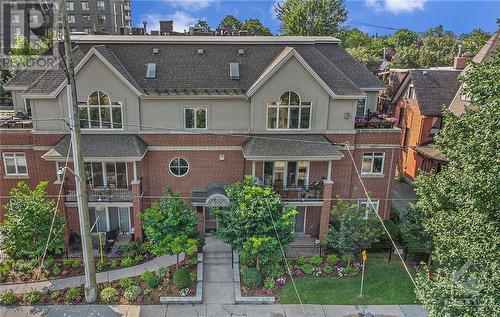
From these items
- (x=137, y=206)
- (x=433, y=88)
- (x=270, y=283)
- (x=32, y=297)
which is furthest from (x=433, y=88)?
(x=32, y=297)

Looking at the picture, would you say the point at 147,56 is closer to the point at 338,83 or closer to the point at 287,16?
the point at 338,83

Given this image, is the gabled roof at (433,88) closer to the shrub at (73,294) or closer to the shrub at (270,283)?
the shrub at (270,283)

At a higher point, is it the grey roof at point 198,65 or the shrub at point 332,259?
the grey roof at point 198,65

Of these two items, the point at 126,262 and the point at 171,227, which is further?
the point at 126,262

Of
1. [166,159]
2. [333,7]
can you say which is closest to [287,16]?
[333,7]

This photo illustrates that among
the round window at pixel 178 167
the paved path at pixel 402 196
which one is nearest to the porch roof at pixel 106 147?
the round window at pixel 178 167

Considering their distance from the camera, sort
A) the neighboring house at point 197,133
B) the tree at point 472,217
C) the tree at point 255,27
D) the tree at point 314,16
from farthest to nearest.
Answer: the tree at point 255,27
the tree at point 314,16
the neighboring house at point 197,133
the tree at point 472,217

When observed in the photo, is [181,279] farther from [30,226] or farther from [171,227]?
[30,226]
